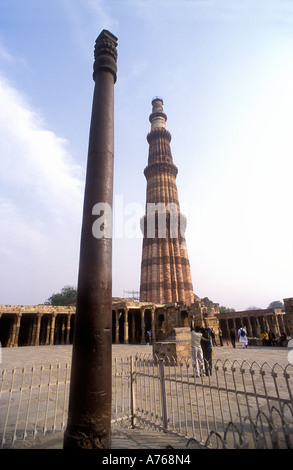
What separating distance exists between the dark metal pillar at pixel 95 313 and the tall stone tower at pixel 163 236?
2380 cm

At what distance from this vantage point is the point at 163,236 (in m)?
28.6

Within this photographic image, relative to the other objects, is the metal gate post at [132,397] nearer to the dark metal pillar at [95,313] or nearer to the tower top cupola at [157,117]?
the dark metal pillar at [95,313]

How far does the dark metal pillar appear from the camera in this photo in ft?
7.13

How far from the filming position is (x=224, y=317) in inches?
1032

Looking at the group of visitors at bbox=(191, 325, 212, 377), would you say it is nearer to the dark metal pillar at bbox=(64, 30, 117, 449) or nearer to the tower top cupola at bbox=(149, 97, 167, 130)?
the dark metal pillar at bbox=(64, 30, 117, 449)

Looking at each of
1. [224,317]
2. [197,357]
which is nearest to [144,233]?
[224,317]

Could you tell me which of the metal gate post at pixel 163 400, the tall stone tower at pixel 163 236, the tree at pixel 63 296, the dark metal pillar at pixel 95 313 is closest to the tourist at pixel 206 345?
the metal gate post at pixel 163 400

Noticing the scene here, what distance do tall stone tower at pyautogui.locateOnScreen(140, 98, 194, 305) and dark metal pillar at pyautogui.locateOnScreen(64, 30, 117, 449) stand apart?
A: 2380cm

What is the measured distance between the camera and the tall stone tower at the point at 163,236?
26.6 meters

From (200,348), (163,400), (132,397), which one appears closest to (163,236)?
(200,348)

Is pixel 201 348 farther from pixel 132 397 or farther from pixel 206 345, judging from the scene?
pixel 132 397

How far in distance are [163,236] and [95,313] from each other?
86.4 ft

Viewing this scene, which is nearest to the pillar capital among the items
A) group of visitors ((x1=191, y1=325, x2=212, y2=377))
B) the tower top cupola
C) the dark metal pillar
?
the dark metal pillar

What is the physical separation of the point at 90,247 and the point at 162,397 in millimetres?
2164
